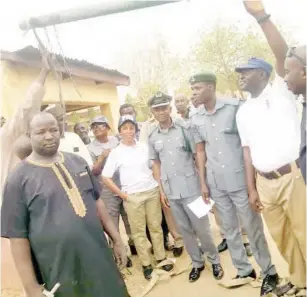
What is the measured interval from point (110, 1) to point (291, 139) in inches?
61.0

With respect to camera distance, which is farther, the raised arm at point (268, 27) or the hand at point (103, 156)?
the hand at point (103, 156)

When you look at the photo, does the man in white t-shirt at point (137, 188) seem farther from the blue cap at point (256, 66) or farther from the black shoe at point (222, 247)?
the blue cap at point (256, 66)

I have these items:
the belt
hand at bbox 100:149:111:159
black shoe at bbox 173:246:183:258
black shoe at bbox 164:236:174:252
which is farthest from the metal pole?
black shoe at bbox 164:236:174:252

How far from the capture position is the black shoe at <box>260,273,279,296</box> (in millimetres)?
3263

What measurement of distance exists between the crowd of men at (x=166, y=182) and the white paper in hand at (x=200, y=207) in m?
0.06

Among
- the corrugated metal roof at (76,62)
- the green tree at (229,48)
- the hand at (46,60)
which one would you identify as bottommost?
the hand at (46,60)

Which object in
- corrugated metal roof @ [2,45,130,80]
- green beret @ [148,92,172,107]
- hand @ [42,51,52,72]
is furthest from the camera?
corrugated metal roof @ [2,45,130,80]

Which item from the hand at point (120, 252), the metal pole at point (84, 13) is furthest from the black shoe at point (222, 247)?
the metal pole at point (84, 13)

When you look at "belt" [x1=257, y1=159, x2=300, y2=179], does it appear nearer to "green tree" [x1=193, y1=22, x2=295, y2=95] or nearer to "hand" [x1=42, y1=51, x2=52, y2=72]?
"hand" [x1=42, y1=51, x2=52, y2=72]

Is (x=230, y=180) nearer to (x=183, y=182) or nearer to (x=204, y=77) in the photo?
(x=183, y=182)

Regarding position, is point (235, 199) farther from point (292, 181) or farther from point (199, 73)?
point (199, 73)

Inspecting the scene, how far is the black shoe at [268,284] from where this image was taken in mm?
3263

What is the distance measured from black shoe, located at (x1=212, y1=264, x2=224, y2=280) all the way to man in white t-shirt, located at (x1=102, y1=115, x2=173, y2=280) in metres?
0.57

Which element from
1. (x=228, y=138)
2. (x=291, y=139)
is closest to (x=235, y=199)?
(x=228, y=138)
